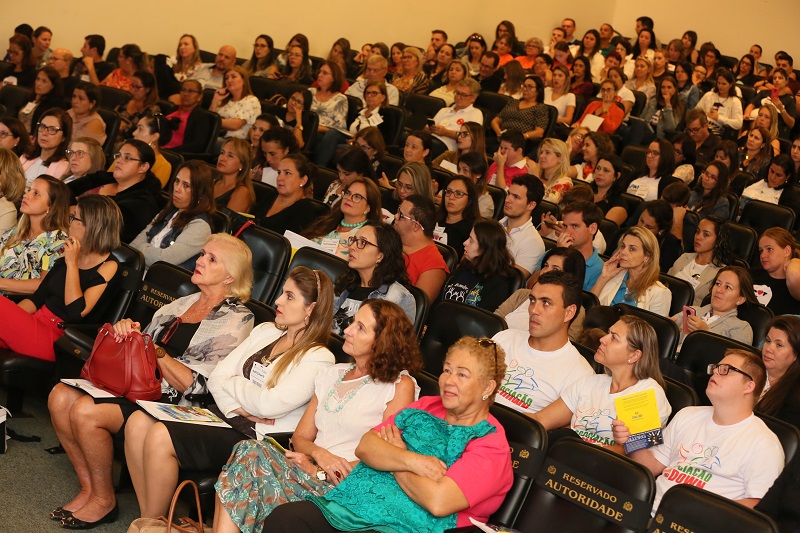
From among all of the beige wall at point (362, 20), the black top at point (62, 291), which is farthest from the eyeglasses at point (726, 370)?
the beige wall at point (362, 20)

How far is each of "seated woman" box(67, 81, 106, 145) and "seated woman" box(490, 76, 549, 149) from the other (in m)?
3.35

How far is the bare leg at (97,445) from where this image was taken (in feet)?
12.2

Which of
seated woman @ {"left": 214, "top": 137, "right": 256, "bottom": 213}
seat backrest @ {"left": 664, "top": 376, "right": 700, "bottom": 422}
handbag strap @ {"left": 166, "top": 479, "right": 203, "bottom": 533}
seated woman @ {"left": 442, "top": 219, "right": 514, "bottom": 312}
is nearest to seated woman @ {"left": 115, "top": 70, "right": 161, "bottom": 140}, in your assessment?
seated woman @ {"left": 214, "top": 137, "right": 256, "bottom": 213}

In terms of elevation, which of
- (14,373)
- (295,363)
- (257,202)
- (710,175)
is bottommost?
(14,373)

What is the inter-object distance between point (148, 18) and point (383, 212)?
5.75m

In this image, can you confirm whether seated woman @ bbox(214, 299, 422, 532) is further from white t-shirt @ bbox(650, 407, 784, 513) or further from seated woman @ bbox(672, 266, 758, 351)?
seated woman @ bbox(672, 266, 758, 351)

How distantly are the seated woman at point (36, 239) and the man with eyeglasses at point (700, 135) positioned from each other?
5472mm

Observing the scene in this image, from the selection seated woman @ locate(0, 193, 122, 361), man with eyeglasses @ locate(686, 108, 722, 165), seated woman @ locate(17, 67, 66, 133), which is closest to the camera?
seated woman @ locate(0, 193, 122, 361)

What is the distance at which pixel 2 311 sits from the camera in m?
4.26

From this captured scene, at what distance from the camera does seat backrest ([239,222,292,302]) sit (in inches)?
197

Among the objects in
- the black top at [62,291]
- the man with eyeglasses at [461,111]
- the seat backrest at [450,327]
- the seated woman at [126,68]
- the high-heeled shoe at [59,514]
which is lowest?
the high-heeled shoe at [59,514]

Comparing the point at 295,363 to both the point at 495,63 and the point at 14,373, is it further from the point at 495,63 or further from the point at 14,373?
the point at 495,63

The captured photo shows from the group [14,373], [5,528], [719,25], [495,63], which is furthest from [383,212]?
[719,25]

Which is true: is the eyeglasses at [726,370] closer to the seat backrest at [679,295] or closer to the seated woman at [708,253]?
the seat backrest at [679,295]
